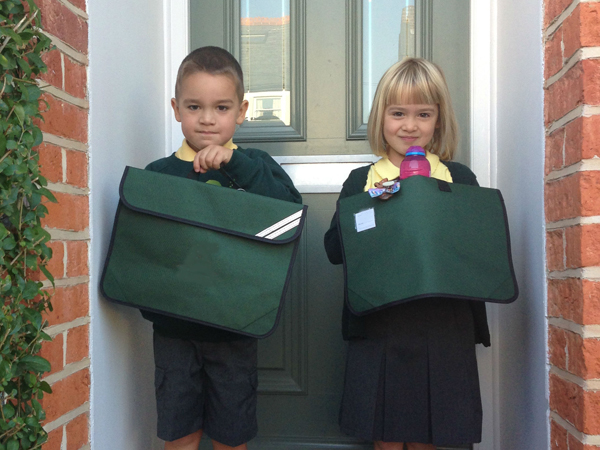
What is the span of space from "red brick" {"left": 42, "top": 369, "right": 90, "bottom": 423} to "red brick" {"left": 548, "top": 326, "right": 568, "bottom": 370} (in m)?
1.12

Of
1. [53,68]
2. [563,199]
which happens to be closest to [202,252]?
[53,68]

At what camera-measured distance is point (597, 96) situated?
1234 mm

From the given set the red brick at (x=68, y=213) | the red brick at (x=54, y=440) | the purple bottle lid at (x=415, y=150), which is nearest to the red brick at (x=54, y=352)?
the red brick at (x=54, y=440)

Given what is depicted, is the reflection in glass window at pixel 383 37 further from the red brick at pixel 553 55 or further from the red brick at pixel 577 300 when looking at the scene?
the red brick at pixel 577 300

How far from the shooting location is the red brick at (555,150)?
1356mm

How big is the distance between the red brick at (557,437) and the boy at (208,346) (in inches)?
29.9

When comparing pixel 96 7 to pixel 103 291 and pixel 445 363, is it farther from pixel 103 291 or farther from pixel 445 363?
pixel 445 363

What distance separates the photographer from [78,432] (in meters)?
1.38

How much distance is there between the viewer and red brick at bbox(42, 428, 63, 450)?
48.7 inches

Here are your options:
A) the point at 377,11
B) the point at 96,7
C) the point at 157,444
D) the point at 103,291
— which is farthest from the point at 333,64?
the point at 157,444

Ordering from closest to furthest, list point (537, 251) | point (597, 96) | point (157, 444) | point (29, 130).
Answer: point (29, 130)
point (597, 96)
point (537, 251)
point (157, 444)

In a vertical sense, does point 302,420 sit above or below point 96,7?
below

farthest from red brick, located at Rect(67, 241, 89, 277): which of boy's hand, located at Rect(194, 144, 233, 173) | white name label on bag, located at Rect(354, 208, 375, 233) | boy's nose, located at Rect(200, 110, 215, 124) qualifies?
white name label on bag, located at Rect(354, 208, 375, 233)

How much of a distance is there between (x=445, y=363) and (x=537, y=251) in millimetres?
376
